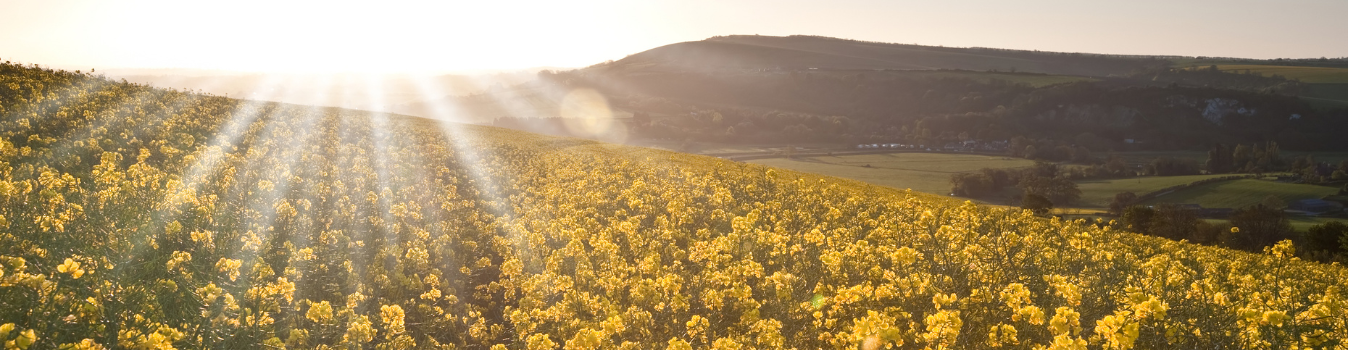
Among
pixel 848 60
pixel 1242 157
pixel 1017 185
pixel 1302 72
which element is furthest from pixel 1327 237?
pixel 1302 72

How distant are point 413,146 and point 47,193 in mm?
17798

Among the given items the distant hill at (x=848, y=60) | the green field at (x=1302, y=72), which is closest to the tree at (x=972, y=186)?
the distant hill at (x=848, y=60)

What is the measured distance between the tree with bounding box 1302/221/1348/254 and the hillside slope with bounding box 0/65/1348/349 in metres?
20.9

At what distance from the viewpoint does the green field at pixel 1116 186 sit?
67.4 metres

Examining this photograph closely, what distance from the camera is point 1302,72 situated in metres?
154

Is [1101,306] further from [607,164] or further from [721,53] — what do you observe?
[721,53]

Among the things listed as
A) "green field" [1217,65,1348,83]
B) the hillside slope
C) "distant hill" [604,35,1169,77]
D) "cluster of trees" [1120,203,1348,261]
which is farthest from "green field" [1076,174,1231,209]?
"green field" [1217,65,1348,83]

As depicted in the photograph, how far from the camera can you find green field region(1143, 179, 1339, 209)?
2537 inches

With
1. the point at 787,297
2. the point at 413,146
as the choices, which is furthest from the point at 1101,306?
the point at 413,146

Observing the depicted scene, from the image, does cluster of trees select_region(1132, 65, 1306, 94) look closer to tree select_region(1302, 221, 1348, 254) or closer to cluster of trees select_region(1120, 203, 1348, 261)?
cluster of trees select_region(1120, 203, 1348, 261)

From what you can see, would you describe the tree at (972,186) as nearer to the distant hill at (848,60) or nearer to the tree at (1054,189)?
the tree at (1054,189)

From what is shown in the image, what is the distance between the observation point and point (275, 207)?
9938 millimetres

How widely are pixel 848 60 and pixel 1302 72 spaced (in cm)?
10516

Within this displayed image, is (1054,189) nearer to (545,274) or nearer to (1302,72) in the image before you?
(545,274)
